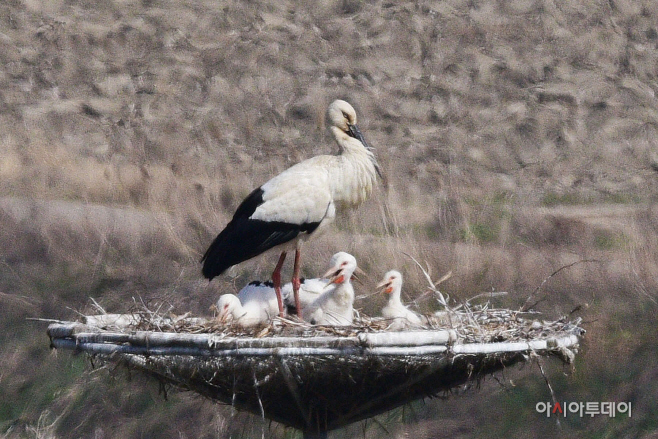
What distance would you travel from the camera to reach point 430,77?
1212 cm

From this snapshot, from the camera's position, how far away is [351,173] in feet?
15.3

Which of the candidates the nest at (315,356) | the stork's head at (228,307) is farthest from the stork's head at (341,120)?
the nest at (315,356)

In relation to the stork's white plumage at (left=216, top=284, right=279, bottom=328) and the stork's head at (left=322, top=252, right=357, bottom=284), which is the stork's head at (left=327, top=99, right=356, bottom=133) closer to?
the stork's head at (left=322, top=252, right=357, bottom=284)

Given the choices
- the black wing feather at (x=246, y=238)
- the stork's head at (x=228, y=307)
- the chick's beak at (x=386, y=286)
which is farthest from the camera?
the chick's beak at (x=386, y=286)

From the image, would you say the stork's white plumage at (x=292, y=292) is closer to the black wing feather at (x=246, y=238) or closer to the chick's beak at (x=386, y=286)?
the chick's beak at (x=386, y=286)

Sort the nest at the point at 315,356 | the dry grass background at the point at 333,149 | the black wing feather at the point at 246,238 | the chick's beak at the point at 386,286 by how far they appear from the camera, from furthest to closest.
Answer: the dry grass background at the point at 333,149 → the chick's beak at the point at 386,286 → the black wing feather at the point at 246,238 → the nest at the point at 315,356

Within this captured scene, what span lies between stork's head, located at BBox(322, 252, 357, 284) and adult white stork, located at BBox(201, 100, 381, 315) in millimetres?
150

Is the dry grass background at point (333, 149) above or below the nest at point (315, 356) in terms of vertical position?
below

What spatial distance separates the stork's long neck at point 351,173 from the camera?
466 cm

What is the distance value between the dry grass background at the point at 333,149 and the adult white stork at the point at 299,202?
0.58m

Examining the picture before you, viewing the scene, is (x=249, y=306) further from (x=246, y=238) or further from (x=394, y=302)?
(x=394, y=302)

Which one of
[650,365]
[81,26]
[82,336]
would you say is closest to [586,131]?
[650,365]

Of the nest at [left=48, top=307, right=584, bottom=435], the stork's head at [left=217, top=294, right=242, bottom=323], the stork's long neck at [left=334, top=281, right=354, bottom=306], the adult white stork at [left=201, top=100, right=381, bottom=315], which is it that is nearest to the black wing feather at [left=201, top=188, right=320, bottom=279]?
the adult white stork at [left=201, top=100, right=381, bottom=315]

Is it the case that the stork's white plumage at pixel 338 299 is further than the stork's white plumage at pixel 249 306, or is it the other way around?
the stork's white plumage at pixel 338 299
